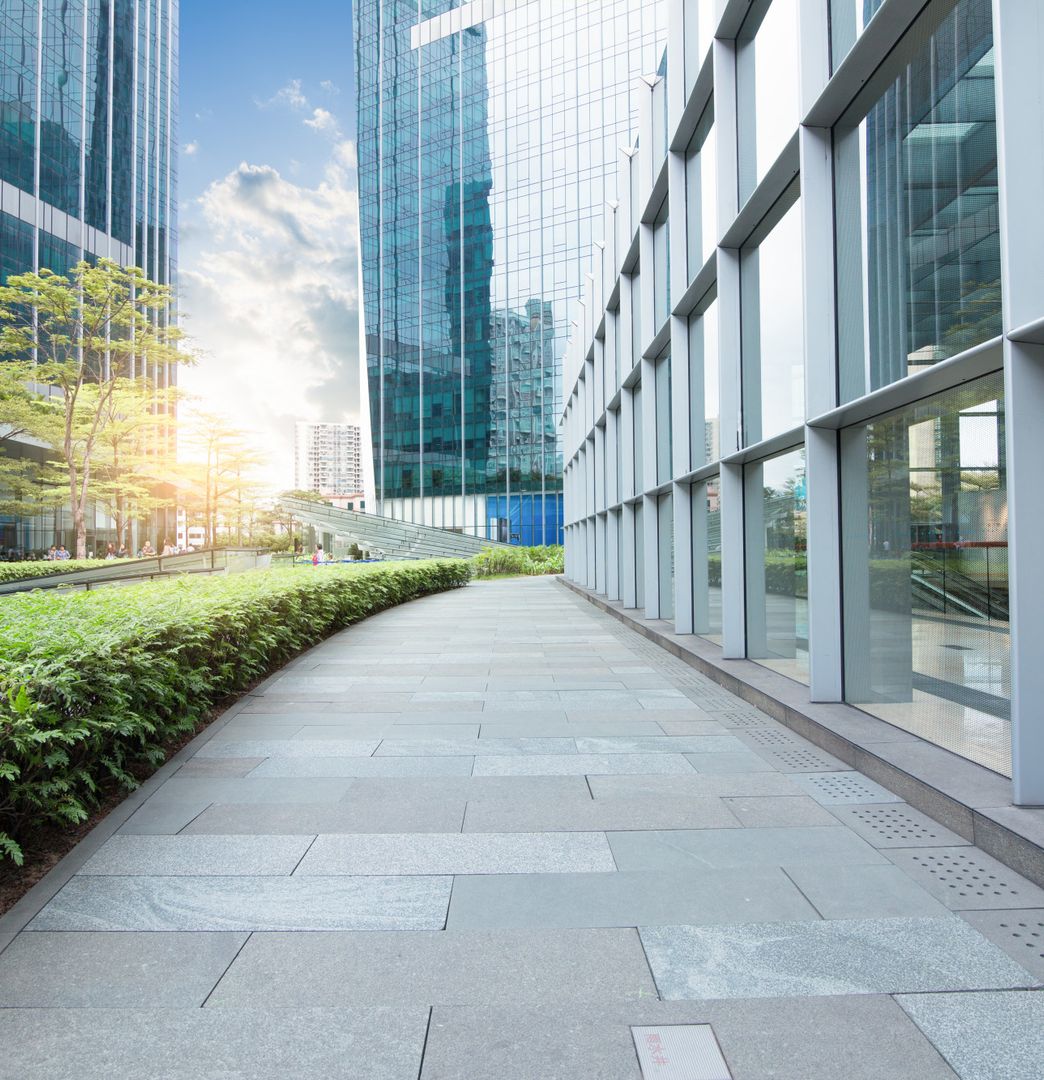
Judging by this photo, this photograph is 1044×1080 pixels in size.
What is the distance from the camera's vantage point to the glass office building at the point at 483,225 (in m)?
58.2

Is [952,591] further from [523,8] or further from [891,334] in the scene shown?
[523,8]

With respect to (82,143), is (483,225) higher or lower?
lower

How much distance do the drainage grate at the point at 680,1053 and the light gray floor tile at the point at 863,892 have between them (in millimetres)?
1020

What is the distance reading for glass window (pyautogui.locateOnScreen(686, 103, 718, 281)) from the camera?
10.1 meters

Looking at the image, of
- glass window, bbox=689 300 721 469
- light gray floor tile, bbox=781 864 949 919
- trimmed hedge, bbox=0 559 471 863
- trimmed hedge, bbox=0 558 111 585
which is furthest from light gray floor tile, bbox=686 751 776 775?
trimmed hedge, bbox=0 558 111 585

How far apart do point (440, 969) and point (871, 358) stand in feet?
16.5

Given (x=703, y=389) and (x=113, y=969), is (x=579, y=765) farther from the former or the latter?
(x=703, y=389)

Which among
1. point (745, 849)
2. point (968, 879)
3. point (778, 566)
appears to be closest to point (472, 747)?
point (745, 849)

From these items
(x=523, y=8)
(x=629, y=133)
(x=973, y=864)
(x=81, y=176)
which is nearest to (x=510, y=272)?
(x=629, y=133)

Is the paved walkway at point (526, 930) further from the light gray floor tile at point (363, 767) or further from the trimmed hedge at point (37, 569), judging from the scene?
the trimmed hedge at point (37, 569)

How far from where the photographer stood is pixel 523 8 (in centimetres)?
6206

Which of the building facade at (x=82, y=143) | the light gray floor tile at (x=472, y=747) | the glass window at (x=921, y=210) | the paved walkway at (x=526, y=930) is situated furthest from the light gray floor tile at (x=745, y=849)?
the building facade at (x=82, y=143)

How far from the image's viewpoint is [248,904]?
329 cm

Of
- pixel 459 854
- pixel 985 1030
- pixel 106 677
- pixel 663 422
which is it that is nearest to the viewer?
pixel 985 1030
